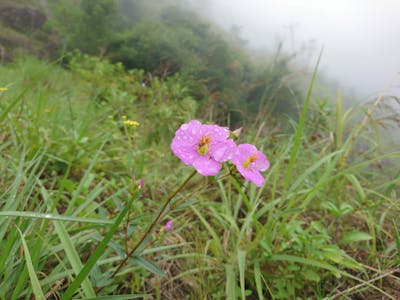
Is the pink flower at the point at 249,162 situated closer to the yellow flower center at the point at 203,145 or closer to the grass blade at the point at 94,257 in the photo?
the yellow flower center at the point at 203,145

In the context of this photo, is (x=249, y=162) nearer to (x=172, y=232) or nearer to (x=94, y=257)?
(x=94, y=257)

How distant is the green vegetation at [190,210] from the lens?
2.61ft

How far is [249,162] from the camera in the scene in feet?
2.48

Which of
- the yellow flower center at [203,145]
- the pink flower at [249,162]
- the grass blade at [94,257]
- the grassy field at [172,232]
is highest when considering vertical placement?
the yellow flower center at [203,145]

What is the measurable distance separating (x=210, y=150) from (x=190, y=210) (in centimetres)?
90

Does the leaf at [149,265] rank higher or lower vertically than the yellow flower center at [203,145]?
lower

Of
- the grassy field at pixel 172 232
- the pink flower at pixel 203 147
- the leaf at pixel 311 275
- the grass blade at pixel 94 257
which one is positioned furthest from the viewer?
the leaf at pixel 311 275

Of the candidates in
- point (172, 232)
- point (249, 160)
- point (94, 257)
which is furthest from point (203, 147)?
point (172, 232)

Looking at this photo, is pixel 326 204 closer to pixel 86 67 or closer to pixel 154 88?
pixel 154 88

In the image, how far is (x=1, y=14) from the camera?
10.2 ft

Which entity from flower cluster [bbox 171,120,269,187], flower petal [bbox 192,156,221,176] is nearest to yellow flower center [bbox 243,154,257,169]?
flower cluster [bbox 171,120,269,187]

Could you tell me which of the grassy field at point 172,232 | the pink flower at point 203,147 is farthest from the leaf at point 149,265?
the pink flower at point 203,147

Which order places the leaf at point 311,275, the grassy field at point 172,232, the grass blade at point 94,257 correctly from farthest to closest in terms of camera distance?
the leaf at point 311,275, the grassy field at point 172,232, the grass blade at point 94,257

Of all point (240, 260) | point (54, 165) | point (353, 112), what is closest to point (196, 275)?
point (240, 260)
